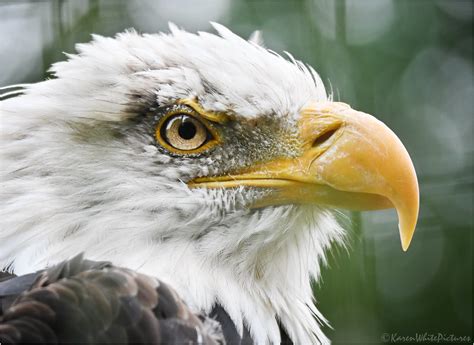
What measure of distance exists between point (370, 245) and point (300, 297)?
5.42ft

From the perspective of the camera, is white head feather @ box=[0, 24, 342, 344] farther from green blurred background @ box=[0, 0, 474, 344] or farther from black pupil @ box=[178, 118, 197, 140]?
green blurred background @ box=[0, 0, 474, 344]

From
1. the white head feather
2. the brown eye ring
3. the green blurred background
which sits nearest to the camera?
the white head feather

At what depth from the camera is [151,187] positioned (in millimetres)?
2035

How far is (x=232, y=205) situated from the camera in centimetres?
206

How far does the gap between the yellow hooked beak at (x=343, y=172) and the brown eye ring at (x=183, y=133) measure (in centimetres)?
10

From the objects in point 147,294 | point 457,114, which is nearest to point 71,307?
point 147,294

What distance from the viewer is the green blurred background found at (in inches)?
126

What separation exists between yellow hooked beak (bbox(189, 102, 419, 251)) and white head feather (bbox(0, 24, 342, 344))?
0.06 metres

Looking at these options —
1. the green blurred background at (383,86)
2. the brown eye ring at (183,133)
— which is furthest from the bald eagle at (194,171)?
the green blurred background at (383,86)

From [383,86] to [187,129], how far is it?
7.93ft

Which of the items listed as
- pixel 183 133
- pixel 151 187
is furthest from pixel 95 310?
pixel 183 133

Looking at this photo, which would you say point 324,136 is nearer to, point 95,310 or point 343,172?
point 343,172

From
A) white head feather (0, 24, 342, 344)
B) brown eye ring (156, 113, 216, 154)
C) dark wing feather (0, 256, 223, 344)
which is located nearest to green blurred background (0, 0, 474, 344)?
white head feather (0, 24, 342, 344)

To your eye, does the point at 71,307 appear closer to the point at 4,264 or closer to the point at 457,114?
the point at 4,264
